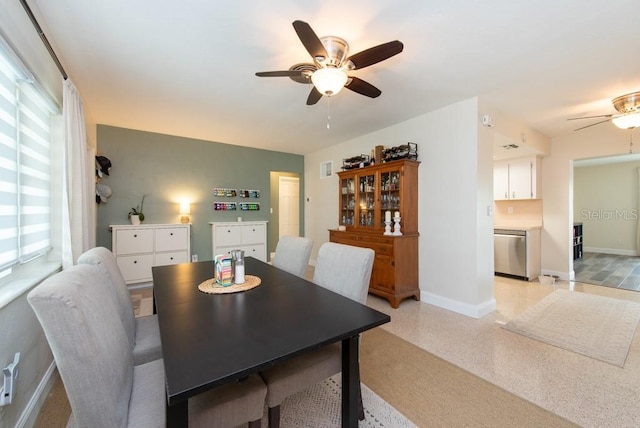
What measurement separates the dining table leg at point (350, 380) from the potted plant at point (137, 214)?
4.02 meters

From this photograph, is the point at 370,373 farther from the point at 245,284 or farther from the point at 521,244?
the point at 521,244

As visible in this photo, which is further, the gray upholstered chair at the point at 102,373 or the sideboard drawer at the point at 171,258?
the sideboard drawer at the point at 171,258

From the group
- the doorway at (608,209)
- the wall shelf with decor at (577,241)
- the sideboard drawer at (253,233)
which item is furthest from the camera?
the doorway at (608,209)

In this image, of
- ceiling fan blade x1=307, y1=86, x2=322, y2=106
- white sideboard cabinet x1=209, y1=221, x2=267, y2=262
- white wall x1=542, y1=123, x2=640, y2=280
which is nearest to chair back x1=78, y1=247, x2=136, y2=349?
ceiling fan blade x1=307, y1=86, x2=322, y2=106

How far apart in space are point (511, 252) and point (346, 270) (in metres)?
4.18

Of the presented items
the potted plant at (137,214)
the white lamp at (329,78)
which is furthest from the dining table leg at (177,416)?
the potted plant at (137,214)

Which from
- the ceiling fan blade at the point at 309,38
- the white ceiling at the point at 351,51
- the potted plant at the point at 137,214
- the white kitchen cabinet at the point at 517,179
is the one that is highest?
the white ceiling at the point at 351,51

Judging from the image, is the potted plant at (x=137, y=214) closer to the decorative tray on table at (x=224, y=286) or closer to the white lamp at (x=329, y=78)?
the decorative tray on table at (x=224, y=286)

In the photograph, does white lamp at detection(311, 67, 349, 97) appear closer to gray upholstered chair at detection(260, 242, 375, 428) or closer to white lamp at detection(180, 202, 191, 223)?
gray upholstered chair at detection(260, 242, 375, 428)

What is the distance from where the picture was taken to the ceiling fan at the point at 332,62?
5.35ft

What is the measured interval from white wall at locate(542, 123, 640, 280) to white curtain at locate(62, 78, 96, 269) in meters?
6.40

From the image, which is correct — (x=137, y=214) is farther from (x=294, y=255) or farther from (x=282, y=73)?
(x=282, y=73)

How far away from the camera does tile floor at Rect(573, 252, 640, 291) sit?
13.8ft

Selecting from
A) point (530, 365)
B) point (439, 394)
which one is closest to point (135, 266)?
point (439, 394)
